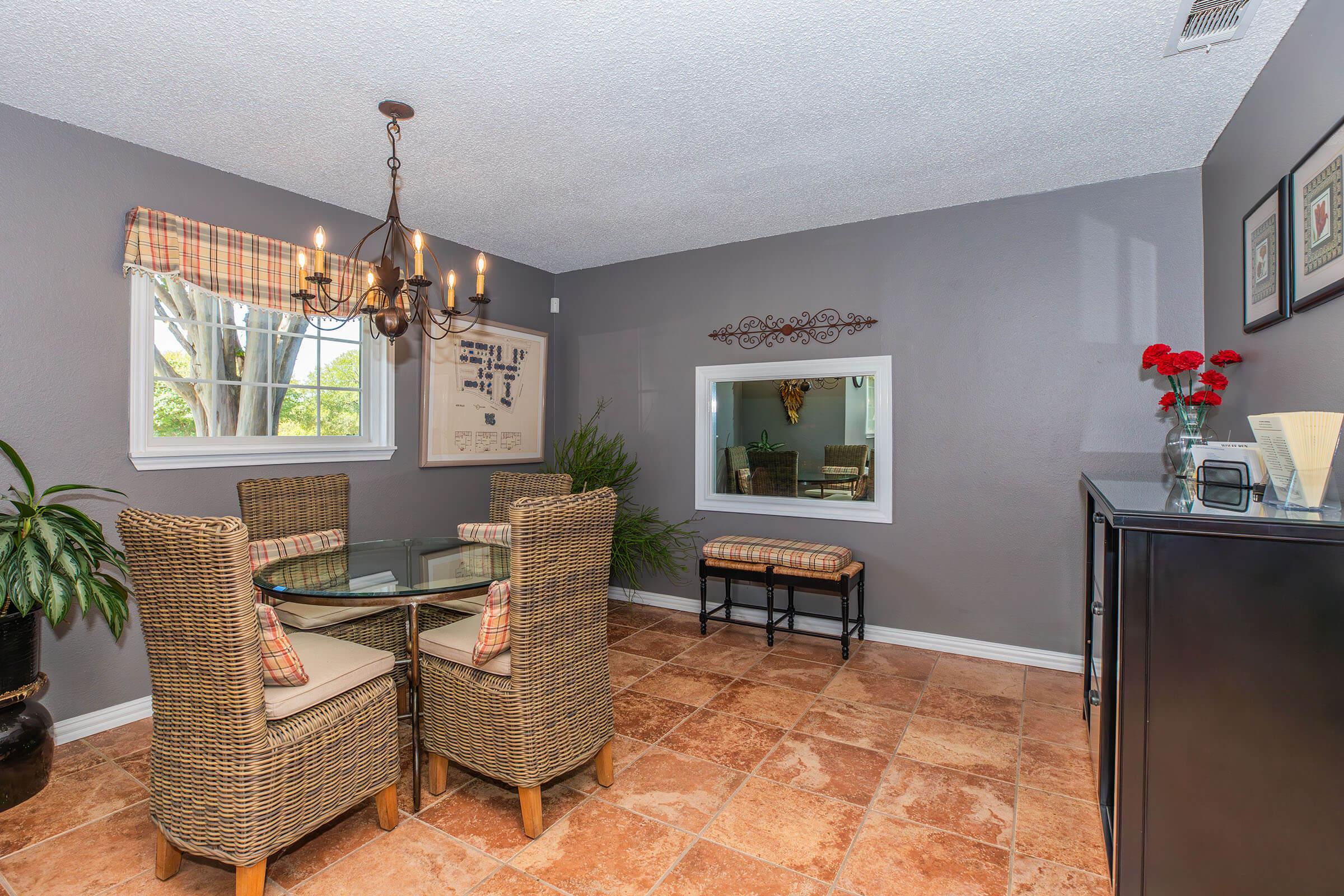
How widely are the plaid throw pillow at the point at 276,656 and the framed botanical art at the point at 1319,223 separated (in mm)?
2916

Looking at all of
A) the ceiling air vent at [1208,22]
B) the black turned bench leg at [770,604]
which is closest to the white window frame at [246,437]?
the black turned bench leg at [770,604]

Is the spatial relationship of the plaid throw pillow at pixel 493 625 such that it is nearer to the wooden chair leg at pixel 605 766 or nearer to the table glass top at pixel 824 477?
the wooden chair leg at pixel 605 766

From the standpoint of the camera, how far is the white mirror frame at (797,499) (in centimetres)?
384

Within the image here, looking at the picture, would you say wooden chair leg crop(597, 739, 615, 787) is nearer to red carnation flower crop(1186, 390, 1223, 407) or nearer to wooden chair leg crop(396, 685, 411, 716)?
wooden chair leg crop(396, 685, 411, 716)

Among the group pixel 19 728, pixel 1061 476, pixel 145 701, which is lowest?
pixel 145 701

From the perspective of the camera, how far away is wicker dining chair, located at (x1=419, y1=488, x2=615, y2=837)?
195cm

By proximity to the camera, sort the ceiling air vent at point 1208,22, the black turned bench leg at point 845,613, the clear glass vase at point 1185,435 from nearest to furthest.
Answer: the ceiling air vent at point 1208,22 < the clear glass vase at point 1185,435 < the black turned bench leg at point 845,613

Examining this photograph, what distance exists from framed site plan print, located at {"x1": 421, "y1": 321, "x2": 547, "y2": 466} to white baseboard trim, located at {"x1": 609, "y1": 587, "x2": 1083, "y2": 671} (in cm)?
175

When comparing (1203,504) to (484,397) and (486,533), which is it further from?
(484,397)

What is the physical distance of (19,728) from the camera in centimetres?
218

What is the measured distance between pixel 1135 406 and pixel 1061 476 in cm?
47

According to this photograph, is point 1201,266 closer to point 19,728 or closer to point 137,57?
point 137,57

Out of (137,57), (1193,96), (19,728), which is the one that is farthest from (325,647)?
(1193,96)

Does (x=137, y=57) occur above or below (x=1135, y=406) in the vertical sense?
above
